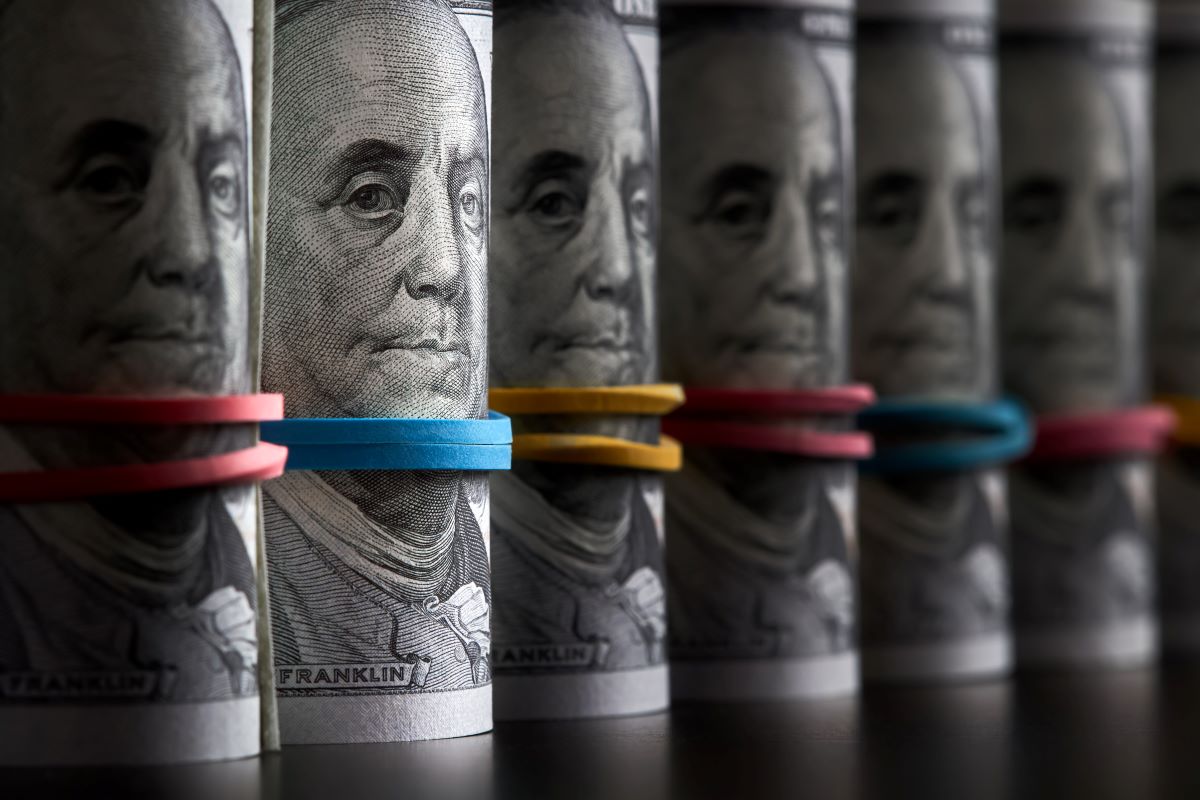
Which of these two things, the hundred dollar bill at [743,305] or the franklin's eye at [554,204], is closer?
the franklin's eye at [554,204]

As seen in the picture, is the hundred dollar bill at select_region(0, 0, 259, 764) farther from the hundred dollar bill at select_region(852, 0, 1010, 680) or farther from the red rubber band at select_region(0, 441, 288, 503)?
the hundred dollar bill at select_region(852, 0, 1010, 680)

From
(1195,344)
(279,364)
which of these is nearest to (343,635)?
(279,364)

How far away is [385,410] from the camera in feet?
5.45

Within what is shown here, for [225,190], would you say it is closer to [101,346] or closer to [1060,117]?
[101,346]

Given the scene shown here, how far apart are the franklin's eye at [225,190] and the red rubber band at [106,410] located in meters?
0.13

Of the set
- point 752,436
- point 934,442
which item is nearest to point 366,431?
point 752,436

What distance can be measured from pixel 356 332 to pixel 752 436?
0.49 m

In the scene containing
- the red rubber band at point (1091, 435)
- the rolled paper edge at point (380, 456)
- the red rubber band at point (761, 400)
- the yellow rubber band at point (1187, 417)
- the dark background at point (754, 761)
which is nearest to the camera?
the dark background at point (754, 761)

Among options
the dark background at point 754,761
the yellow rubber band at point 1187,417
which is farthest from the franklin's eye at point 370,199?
the yellow rubber band at point 1187,417

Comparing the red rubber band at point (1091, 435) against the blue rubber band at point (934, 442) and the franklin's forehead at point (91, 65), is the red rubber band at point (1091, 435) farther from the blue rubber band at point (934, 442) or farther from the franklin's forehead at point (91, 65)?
the franklin's forehead at point (91, 65)

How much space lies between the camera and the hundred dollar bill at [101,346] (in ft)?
4.95

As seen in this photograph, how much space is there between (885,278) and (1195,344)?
0.57m

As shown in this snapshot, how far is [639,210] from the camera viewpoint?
1883 millimetres

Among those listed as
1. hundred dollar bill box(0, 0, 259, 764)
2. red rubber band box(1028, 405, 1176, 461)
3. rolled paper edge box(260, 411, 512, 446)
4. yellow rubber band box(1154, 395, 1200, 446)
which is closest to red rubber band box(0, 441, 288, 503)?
hundred dollar bill box(0, 0, 259, 764)
